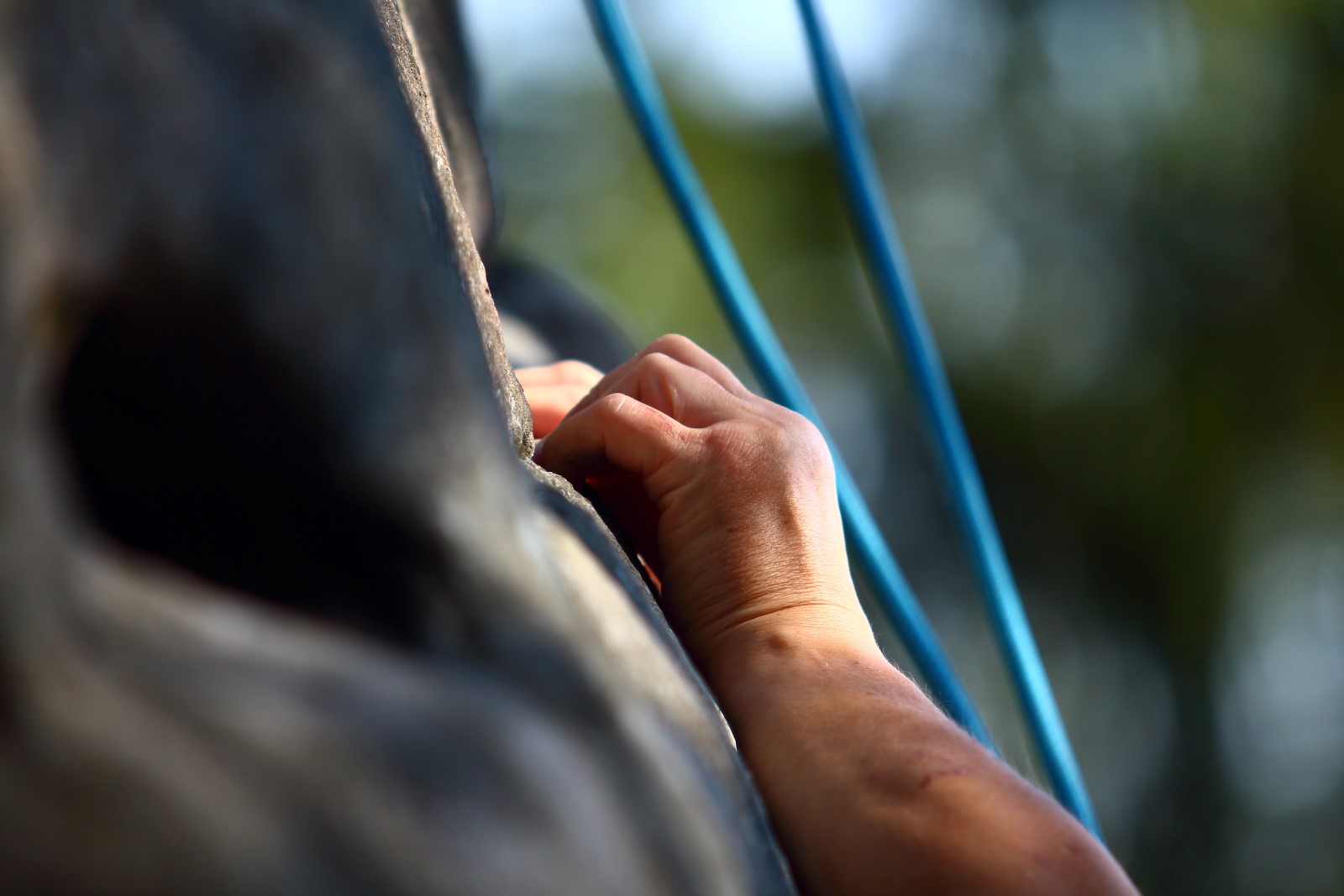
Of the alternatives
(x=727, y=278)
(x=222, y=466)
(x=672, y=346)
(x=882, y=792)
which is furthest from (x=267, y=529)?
(x=727, y=278)

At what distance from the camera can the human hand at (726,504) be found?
0.70 m

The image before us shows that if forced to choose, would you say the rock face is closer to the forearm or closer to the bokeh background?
the forearm

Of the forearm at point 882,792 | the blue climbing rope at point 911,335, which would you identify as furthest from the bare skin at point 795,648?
the blue climbing rope at point 911,335

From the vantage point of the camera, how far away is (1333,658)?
7.69m

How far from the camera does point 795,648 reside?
0.67m

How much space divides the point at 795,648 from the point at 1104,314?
8573 millimetres

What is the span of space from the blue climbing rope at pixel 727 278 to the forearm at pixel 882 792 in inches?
14.6

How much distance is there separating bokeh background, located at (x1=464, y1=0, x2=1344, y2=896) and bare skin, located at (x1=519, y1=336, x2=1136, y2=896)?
20.4ft

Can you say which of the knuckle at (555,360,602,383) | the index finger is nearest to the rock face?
the index finger

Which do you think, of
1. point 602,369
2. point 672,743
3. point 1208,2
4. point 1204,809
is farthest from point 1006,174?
point 672,743

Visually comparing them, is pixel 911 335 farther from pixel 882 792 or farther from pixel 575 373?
pixel 882 792

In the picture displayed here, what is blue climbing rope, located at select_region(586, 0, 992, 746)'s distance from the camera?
3.42ft

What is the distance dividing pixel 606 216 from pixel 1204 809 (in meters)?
5.86

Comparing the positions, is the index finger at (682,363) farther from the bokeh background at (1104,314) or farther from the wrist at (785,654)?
the bokeh background at (1104,314)
